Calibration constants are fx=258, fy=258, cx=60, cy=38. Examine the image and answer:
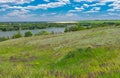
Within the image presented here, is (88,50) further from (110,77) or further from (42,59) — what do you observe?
(110,77)

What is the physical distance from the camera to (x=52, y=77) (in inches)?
217

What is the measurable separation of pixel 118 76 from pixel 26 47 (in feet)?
124

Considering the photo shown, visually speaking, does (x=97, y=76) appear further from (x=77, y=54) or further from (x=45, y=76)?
(x=77, y=54)

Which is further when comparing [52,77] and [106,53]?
[106,53]

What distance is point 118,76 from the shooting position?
5355 millimetres

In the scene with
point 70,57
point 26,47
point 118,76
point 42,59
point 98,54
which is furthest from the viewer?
point 26,47

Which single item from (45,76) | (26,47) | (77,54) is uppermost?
(45,76)

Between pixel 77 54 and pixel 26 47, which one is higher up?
pixel 77 54

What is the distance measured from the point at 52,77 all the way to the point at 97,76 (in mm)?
974

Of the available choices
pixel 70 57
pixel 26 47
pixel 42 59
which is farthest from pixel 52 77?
pixel 26 47

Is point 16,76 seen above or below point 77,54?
above

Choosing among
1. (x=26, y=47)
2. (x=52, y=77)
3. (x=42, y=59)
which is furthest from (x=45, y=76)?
(x=26, y=47)

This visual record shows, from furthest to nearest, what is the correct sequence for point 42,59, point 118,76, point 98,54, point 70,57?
1. point 42,59
2. point 98,54
3. point 70,57
4. point 118,76

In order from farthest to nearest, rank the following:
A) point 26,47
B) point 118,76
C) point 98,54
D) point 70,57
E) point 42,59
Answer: point 26,47
point 42,59
point 98,54
point 70,57
point 118,76
